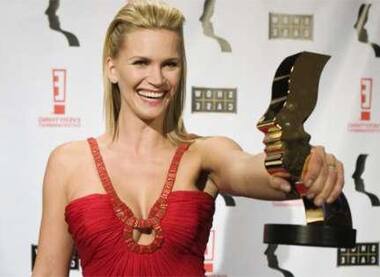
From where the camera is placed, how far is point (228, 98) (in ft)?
5.58

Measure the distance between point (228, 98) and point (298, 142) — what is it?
97 centimetres

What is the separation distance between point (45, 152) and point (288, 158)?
3.38 ft

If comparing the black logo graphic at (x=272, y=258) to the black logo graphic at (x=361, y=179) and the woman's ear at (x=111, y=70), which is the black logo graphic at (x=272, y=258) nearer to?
the black logo graphic at (x=361, y=179)

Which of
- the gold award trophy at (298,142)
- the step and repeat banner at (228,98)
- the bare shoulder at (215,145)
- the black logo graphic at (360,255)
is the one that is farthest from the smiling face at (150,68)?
the black logo graphic at (360,255)

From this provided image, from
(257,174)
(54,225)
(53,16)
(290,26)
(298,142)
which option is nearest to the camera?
(298,142)

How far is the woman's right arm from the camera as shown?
116cm

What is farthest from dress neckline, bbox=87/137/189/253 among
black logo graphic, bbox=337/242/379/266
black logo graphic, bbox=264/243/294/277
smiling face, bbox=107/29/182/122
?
black logo graphic, bbox=337/242/379/266

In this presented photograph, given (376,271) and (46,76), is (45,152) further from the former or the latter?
(376,271)

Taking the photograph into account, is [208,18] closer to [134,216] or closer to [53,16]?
[53,16]

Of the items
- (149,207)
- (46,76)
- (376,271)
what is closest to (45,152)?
(46,76)

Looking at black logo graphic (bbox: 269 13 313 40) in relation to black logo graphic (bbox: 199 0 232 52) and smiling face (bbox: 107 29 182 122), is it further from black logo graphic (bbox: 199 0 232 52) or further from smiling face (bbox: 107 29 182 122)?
smiling face (bbox: 107 29 182 122)

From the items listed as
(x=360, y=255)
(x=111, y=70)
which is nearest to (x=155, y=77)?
(x=111, y=70)

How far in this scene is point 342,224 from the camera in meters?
0.80

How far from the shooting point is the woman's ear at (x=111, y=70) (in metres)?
1.15
